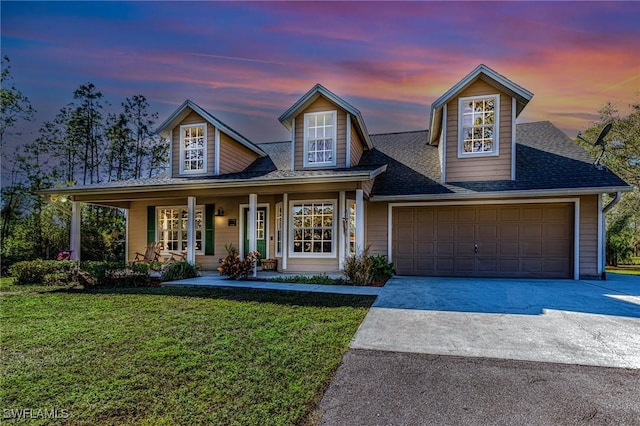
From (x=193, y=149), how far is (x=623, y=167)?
19943 millimetres

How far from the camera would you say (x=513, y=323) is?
4.54 meters

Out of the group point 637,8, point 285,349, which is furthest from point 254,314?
point 637,8

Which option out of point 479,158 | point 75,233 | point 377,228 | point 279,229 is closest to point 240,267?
point 279,229

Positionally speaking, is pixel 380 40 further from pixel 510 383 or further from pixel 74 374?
pixel 74 374

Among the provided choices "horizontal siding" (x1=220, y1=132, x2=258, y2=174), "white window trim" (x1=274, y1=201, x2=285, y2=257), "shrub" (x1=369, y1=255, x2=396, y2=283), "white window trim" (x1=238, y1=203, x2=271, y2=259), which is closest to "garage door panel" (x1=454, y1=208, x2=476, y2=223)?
"shrub" (x1=369, y1=255, x2=396, y2=283)

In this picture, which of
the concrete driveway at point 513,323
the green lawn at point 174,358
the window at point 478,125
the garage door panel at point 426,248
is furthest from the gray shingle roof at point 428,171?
the green lawn at point 174,358

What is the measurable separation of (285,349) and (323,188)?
4988 millimetres

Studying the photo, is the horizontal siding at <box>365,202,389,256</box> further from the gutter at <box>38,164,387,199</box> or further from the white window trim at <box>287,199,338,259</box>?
the gutter at <box>38,164,387,199</box>

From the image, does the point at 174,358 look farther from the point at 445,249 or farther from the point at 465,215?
the point at 465,215

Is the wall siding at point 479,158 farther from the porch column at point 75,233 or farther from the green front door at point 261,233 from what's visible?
the porch column at point 75,233

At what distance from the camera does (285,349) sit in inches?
135

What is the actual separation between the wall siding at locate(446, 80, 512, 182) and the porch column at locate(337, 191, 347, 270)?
327 centimetres

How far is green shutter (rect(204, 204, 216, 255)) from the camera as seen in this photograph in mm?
10781

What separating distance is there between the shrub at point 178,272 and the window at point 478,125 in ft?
28.2
